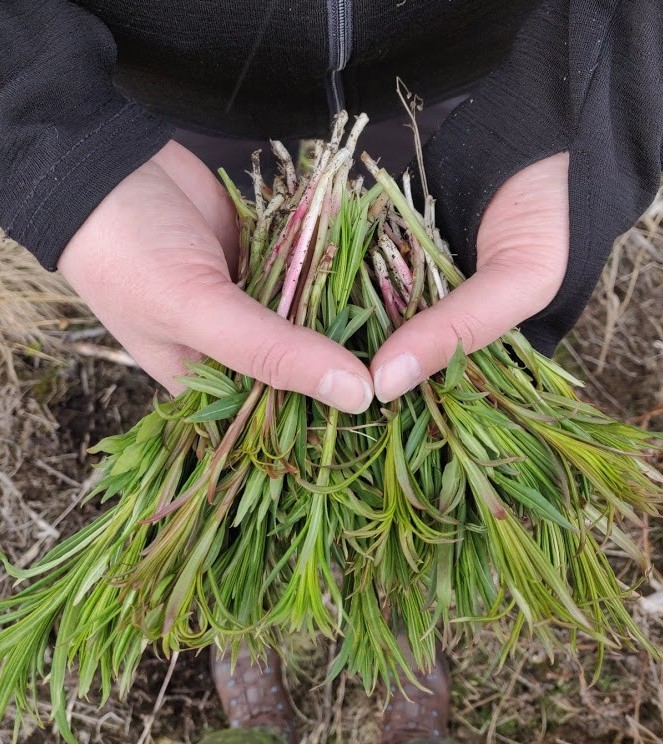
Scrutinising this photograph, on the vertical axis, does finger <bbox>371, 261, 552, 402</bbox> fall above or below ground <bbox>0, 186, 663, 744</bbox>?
above

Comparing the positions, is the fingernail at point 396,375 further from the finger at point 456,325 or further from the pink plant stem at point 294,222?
the pink plant stem at point 294,222

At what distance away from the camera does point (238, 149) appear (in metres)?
1.97

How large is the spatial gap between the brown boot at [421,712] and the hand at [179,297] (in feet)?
3.70

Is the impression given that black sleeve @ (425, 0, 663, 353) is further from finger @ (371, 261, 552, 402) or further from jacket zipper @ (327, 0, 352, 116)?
jacket zipper @ (327, 0, 352, 116)

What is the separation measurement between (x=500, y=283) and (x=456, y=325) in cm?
13

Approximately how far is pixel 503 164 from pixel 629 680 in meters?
1.52

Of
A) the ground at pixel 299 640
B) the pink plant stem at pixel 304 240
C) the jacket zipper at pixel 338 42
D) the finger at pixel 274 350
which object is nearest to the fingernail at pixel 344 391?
the finger at pixel 274 350

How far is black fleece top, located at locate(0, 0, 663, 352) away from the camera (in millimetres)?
1067

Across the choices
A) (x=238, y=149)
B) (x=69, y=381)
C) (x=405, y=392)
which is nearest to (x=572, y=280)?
(x=405, y=392)

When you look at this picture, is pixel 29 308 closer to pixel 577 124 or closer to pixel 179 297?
pixel 179 297

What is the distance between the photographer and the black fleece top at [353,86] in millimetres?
1067

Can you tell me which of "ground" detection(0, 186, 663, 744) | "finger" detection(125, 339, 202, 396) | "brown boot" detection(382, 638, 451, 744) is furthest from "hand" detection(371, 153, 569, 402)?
"brown boot" detection(382, 638, 451, 744)

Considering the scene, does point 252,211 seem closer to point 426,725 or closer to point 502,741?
point 426,725

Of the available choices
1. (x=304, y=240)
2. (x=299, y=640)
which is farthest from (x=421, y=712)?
(x=304, y=240)
